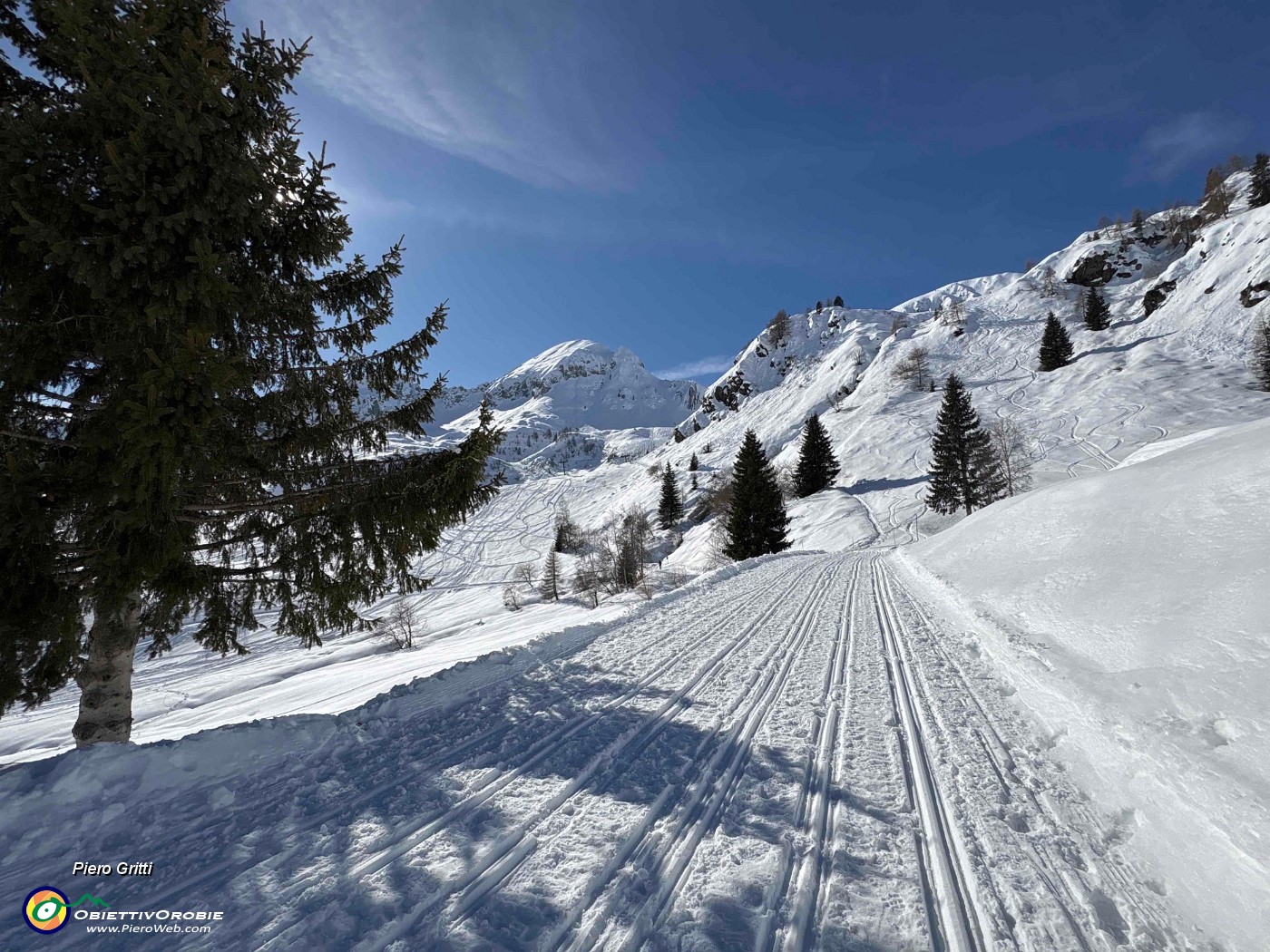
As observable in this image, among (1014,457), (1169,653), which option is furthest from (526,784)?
(1014,457)

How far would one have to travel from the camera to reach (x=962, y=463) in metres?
37.9

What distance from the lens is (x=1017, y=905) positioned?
101 inches

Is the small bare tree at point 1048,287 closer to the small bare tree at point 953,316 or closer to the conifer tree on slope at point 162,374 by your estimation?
the small bare tree at point 953,316

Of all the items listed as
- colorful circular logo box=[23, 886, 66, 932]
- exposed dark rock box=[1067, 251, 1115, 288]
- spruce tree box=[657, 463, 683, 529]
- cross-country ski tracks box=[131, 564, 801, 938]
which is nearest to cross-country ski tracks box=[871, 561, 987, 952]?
cross-country ski tracks box=[131, 564, 801, 938]

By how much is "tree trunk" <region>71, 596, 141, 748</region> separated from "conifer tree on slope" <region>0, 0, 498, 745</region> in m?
0.02

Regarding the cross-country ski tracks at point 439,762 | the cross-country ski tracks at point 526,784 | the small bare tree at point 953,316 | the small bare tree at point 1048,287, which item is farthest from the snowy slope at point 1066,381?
the cross-country ski tracks at point 526,784

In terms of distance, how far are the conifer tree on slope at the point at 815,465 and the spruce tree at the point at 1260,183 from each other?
285 ft

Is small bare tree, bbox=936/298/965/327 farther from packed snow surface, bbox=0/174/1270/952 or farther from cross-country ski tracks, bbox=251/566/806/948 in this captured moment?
cross-country ski tracks, bbox=251/566/806/948

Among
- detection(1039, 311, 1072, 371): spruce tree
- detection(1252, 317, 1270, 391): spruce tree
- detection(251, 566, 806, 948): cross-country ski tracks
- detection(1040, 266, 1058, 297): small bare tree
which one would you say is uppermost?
detection(1040, 266, 1058, 297): small bare tree

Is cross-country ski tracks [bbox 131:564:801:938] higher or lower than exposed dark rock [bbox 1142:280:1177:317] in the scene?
lower

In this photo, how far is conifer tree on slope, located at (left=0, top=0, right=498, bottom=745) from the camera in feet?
12.2

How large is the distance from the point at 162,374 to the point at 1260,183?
449 ft

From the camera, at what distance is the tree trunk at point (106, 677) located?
4.99m

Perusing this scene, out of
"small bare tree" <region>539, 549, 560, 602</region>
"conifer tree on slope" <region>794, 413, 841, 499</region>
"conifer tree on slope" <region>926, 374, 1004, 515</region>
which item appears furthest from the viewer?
"conifer tree on slope" <region>794, 413, 841, 499</region>
